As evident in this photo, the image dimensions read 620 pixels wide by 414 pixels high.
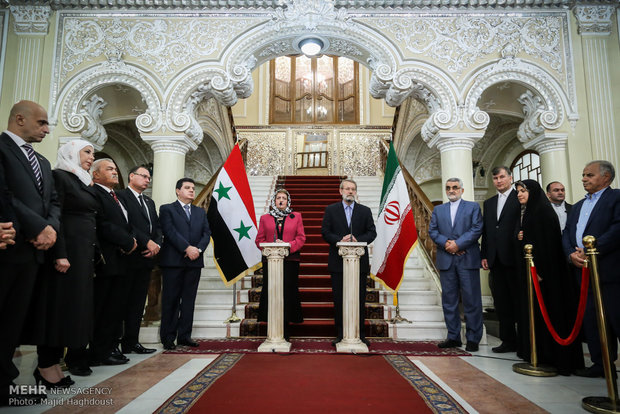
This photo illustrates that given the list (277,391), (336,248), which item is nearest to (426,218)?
(336,248)

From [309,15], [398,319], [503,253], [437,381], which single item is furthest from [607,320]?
[309,15]

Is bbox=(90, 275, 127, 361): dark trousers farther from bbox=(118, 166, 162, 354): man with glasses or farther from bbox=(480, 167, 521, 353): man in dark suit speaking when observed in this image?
bbox=(480, 167, 521, 353): man in dark suit speaking

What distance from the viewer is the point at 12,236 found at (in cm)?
203

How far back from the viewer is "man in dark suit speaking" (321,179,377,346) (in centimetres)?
378

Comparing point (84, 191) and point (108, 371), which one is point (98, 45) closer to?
point (84, 191)

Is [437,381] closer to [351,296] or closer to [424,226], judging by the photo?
[351,296]

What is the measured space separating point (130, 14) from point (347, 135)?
7.09 m

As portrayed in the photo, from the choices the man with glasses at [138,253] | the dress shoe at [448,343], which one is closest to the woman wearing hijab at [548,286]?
the dress shoe at [448,343]

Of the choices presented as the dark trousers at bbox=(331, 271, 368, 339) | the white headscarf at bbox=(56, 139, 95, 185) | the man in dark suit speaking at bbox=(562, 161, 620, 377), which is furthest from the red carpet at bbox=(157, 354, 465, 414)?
the white headscarf at bbox=(56, 139, 95, 185)

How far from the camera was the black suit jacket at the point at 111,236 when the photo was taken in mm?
3047

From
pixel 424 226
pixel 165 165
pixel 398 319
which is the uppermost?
pixel 165 165

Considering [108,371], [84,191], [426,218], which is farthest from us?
[426,218]

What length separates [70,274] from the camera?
2.52 metres

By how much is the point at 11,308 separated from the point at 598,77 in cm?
642
